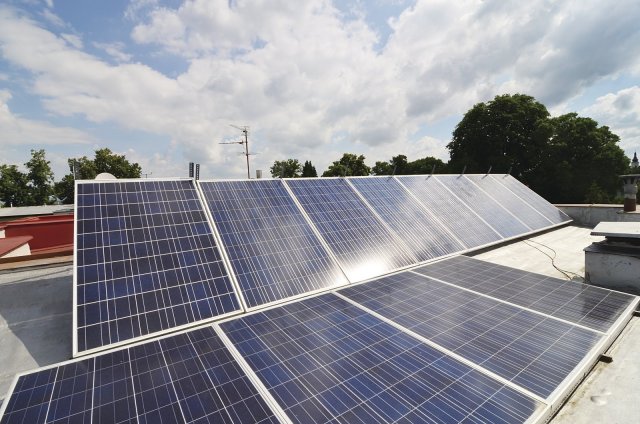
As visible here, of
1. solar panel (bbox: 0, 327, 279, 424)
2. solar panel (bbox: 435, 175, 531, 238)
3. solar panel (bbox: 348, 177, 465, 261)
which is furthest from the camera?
solar panel (bbox: 435, 175, 531, 238)

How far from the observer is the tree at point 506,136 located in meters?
46.7

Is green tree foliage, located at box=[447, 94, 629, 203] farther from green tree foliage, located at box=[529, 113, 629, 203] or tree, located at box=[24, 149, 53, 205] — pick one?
tree, located at box=[24, 149, 53, 205]

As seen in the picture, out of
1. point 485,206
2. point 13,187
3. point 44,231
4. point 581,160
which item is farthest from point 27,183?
point 581,160

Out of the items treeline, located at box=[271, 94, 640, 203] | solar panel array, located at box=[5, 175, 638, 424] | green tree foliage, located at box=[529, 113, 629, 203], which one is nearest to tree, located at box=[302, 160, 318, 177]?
treeline, located at box=[271, 94, 640, 203]

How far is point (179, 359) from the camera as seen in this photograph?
6.76 metres

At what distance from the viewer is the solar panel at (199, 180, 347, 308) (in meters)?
9.91

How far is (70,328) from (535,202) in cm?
2854

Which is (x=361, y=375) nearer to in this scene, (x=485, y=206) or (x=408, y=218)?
(x=408, y=218)

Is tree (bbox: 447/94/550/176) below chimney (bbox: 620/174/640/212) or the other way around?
the other way around

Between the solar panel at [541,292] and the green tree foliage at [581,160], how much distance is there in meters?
35.9

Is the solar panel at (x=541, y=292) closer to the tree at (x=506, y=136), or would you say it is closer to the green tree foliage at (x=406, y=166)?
the tree at (x=506, y=136)

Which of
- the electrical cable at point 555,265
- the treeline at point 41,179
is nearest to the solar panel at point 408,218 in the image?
the electrical cable at point 555,265

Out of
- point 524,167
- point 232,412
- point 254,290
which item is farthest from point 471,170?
point 232,412

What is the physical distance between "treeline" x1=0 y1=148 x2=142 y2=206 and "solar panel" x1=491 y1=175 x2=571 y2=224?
2895 inches
